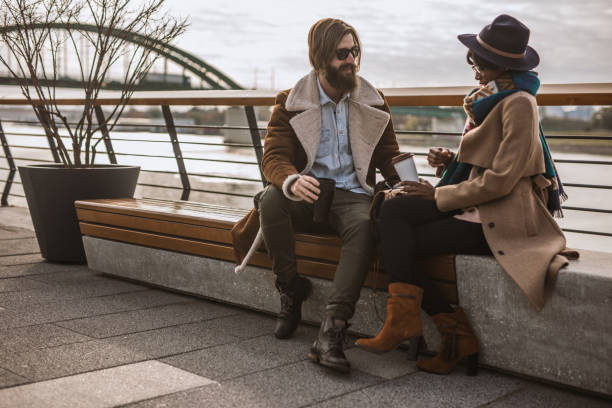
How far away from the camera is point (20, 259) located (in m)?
4.79

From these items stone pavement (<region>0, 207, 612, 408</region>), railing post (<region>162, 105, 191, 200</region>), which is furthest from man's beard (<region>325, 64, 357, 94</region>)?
railing post (<region>162, 105, 191, 200</region>)

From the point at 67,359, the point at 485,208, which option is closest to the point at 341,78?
the point at 485,208

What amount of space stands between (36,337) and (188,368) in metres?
0.79

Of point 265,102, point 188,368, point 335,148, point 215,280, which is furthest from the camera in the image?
point 265,102

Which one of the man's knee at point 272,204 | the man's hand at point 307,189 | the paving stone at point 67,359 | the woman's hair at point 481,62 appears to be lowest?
the paving stone at point 67,359

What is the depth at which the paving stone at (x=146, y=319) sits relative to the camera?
3.21 meters

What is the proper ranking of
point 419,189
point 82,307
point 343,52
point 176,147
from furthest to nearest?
point 176,147
point 82,307
point 343,52
point 419,189

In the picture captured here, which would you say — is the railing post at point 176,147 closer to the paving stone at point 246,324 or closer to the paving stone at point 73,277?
the paving stone at point 73,277

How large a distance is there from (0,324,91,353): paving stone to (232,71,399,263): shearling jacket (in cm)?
85

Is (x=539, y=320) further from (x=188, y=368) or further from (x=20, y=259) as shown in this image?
(x=20, y=259)

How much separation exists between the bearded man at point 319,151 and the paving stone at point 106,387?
0.69 m

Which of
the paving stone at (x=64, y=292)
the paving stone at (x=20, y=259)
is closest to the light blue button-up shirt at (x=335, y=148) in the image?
the paving stone at (x=64, y=292)

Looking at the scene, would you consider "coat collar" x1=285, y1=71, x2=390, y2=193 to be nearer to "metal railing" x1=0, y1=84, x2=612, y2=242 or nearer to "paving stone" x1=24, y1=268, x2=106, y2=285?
"metal railing" x1=0, y1=84, x2=612, y2=242

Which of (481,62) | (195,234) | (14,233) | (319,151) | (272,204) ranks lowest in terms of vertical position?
(14,233)
